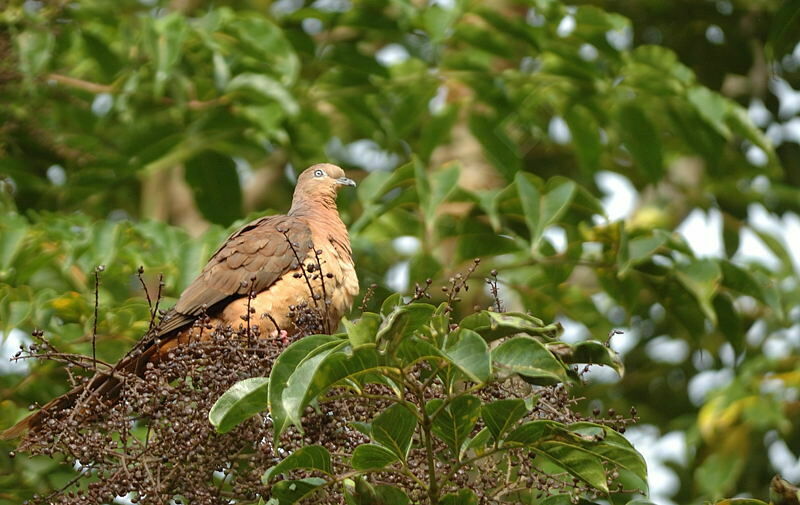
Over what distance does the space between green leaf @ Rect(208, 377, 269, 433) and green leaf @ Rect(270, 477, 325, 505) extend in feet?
0.57

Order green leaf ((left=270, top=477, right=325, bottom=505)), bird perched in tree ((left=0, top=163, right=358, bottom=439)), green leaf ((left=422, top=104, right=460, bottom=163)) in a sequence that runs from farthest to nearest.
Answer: green leaf ((left=422, top=104, right=460, bottom=163)) < bird perched in tree ((left=0, top=163, right=358, bottom=439)) < green leaf ((left=270, top=477, right=325, bottom=505))

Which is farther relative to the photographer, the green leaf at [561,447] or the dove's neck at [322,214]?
the dove's neck at [322,214]

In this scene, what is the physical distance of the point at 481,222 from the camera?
520 cm

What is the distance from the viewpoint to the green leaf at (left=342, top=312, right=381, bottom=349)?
2.27 metres

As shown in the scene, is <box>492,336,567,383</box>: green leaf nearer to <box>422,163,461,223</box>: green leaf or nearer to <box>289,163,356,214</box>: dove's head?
<box>422,163,461,223</box>: green leaf

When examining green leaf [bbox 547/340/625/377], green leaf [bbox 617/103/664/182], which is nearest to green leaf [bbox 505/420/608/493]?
green leaf [bbox 547/340/625/377]

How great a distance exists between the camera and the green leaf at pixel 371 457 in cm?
240

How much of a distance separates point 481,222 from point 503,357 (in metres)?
2.92

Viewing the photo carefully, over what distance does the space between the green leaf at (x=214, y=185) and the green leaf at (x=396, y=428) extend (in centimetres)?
374

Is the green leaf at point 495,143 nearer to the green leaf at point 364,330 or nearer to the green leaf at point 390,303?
the green leaf at point 390,303

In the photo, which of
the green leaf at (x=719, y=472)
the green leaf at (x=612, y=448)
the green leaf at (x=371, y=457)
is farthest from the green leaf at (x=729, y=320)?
the green leaf at (x=371, y=457)

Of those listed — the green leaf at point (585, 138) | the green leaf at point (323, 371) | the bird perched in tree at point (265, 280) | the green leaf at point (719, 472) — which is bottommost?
the green leaf at point (719, 472)

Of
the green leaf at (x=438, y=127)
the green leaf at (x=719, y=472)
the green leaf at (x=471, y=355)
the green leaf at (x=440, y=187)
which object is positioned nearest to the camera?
the green leaf at (x=471, y=355)

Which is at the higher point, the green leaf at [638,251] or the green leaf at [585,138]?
the green leaf at [638,251]
